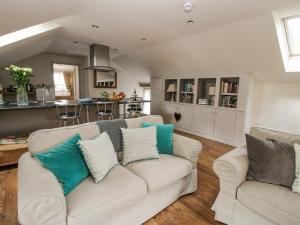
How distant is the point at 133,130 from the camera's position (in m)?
1.96

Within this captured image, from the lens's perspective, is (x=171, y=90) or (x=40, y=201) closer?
(x=40, y=201)

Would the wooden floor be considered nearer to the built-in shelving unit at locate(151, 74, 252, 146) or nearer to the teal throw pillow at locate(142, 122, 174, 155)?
the teal throw pillow at locate(142, 122, 174, 155)

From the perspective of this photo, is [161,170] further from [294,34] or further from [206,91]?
[206,91]

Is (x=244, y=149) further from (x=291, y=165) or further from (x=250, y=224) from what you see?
(x=250, y=224)

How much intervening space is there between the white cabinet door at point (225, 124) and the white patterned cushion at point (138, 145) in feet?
8.55

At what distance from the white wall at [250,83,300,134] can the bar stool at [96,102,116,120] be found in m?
3.31

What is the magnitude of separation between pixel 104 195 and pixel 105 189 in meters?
0.06

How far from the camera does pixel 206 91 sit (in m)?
4.70

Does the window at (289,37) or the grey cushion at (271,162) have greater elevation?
the window at (289,37)

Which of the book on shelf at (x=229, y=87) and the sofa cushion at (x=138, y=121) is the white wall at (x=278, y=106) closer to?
the book on shelf at (x=229, y=87)

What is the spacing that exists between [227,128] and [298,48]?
6.36ft

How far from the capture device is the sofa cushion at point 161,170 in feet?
5.19

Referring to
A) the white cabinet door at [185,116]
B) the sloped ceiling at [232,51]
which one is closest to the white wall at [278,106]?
the sloped ceiling at [232,51]

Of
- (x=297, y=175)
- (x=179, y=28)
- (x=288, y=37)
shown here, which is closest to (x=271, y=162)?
(x=297, y=175)
